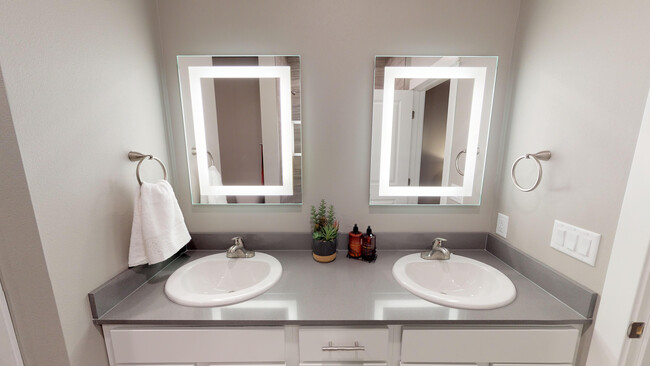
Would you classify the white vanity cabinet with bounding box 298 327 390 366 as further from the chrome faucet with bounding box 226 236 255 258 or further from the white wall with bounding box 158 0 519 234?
the white wall with bounding box 158 0 519 234

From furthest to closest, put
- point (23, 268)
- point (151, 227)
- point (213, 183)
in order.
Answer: point (213, 183) < point (151, 227) < point (23, 268)

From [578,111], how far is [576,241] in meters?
0.45

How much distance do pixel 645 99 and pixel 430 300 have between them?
0.87 m

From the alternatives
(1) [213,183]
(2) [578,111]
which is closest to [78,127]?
(1) [213,183]

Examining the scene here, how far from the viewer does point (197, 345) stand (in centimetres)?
87

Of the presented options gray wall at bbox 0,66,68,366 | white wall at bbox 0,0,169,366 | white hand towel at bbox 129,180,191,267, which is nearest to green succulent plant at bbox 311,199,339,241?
white hand towel at bbox 129,180,191,267

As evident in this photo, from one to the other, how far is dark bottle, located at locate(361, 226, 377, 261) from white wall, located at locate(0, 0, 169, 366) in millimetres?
1018

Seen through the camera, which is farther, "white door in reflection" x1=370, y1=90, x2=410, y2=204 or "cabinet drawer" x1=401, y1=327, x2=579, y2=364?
"white door in reflection" x1=370, y1=90, x2=410, y2=204

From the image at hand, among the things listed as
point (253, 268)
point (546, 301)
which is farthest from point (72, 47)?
point (546, 301)

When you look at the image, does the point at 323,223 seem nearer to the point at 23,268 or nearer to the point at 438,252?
the point at 438,252

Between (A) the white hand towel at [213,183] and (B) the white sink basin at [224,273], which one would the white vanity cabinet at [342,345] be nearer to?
(B) the white sink basin at [224,273]

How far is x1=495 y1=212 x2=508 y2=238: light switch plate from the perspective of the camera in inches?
48.1

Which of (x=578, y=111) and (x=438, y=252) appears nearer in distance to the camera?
(x=578, y=111)

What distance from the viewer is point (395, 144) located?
1240 millimetres
